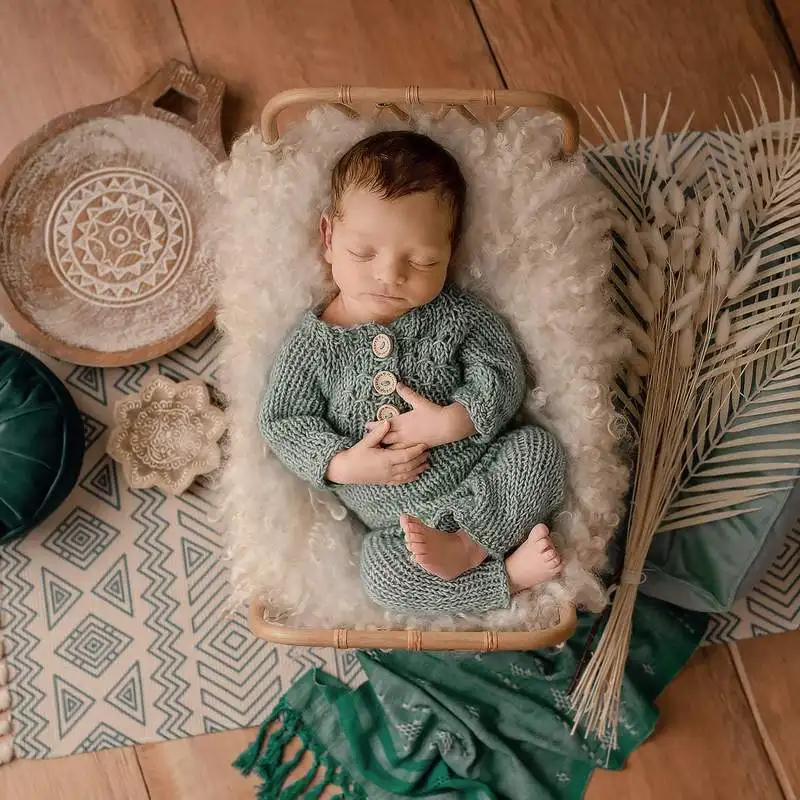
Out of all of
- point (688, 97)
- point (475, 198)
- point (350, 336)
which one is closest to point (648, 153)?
point (688, 97)

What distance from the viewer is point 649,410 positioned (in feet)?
3.85

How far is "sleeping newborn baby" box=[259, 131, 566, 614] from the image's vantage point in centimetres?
108

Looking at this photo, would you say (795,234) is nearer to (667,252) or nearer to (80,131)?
(667,252)

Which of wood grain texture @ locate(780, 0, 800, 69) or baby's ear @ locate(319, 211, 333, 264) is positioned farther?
wood grain texture @ locate(780, 0, 800, 69)

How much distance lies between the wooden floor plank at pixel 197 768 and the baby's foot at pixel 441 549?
1.67 ft

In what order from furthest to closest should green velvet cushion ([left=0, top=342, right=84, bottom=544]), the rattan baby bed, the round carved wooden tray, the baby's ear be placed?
1. the round carved wooden tray
2. green velvet cushion ([left=0, top=342, right=84, bottom=544])
3. the baby's ear
4. the rattan baby bed

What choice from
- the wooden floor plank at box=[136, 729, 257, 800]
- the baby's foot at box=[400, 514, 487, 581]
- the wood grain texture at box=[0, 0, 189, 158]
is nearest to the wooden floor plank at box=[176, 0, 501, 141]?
the wood grain texture at box=[0, 0, 189, 158]

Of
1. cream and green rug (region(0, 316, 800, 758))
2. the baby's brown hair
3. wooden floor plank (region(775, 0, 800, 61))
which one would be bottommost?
cream and green rug (region(0, 316, 800, 758))

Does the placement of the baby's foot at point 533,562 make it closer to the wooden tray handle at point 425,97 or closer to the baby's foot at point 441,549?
the baby's foot at point 441,549

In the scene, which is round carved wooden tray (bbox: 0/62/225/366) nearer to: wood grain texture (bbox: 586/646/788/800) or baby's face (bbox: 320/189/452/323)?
baby's face (bbox: 320/189/452/323)

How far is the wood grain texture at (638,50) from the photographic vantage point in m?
1.51

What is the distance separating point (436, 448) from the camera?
117cm

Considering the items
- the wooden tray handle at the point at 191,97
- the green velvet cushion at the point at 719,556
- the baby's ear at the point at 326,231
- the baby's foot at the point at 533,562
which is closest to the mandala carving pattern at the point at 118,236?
the wooden tray handle at the point at 191,97

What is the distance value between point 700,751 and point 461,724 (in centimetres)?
39
